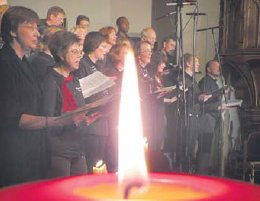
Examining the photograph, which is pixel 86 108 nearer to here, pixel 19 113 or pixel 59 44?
pixel 19 113

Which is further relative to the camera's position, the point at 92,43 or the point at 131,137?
the point at 92,43

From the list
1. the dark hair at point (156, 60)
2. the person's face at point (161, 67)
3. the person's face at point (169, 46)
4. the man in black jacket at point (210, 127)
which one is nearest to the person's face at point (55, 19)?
the dark hair at point (156, 60)

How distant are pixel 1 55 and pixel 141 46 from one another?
2269mm

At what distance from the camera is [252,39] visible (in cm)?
627

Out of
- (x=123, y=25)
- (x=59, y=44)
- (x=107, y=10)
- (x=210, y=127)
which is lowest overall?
(x=210, y=127)

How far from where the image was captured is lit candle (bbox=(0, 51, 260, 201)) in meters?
0.58

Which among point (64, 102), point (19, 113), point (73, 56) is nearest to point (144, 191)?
point (19, 113)

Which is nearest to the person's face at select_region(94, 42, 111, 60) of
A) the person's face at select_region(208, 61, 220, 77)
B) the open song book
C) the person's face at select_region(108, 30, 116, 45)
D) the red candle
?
the person's face at select_region(108, 30, 116, 45)

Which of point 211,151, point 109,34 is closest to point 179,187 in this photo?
point 109,34

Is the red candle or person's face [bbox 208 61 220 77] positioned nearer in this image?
the red candle

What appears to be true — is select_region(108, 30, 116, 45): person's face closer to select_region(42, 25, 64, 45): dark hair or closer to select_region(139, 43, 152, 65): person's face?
select_region(139, 43, 152, 65): person's face

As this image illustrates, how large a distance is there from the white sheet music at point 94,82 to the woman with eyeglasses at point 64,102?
0.10 feet

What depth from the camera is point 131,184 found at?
21.2 inches

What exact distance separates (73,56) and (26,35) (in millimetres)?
448
